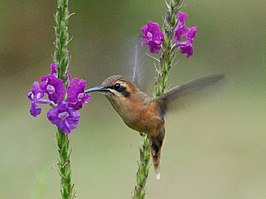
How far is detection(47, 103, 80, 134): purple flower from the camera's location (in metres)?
1.78

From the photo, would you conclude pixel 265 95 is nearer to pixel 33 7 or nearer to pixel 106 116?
pixel 106 116

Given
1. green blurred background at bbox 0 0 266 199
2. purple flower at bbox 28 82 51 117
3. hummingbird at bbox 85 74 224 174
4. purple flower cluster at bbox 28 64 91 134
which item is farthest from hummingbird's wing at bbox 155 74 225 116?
green blurred background at bbox 0 0 266 199

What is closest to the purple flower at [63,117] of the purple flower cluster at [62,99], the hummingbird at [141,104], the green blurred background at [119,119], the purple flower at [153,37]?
the purple flower cluster at [62,99]

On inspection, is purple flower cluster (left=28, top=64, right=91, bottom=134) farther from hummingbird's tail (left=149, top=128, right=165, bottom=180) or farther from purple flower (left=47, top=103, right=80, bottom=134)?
hummingbird's tail (left=149, top=128, right=165, bottom=180)

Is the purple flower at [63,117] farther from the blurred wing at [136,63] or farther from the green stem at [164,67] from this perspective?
the blurred wing at [136,63]

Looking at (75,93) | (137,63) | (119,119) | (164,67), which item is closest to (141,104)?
(137,63)

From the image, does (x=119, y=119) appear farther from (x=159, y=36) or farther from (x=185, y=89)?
(x=185, y=89)

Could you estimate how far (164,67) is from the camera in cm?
213

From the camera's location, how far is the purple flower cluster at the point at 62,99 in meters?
1.77

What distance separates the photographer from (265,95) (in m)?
9.43

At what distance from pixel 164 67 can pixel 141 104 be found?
287 millimetres

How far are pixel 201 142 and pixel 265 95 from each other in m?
1.57

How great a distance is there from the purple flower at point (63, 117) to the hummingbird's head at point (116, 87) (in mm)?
315

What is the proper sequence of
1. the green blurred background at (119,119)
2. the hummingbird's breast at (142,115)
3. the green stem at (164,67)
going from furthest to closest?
the green blurred background at (119,119) → the hummingbird's breast at (142,115) → the green stem at (164,67)
